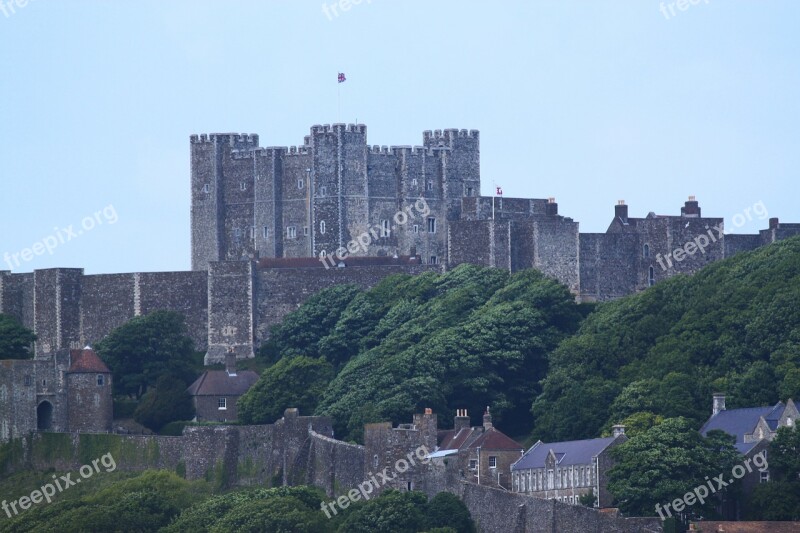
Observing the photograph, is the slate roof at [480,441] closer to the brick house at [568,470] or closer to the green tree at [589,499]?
the brick house at [568,470]

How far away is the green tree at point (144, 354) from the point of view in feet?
299

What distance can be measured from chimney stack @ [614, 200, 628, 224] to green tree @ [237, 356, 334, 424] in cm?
1357

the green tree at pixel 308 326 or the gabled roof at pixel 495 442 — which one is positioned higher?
the green tree at pixel 308 326

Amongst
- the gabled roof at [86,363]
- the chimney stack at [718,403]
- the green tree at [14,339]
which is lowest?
the chimney stack at [718,403]

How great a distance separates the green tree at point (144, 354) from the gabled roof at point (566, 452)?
20.3 m

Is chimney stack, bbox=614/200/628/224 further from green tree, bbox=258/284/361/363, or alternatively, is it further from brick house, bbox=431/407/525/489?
brick house, bbox=431/407/525/489

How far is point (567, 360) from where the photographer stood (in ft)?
266

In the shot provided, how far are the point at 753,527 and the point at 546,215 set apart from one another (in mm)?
32713

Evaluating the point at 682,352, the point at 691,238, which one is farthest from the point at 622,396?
the point at 691,238

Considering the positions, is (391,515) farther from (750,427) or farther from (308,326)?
(308,326)

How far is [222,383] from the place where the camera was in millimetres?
89312

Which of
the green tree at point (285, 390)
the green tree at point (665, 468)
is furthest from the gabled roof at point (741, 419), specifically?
the green tree at point (285, 390)

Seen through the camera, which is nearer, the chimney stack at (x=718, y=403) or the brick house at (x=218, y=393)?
the chimney stack at (x=718, y=403)

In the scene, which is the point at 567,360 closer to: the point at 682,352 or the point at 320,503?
the point at 682,352
